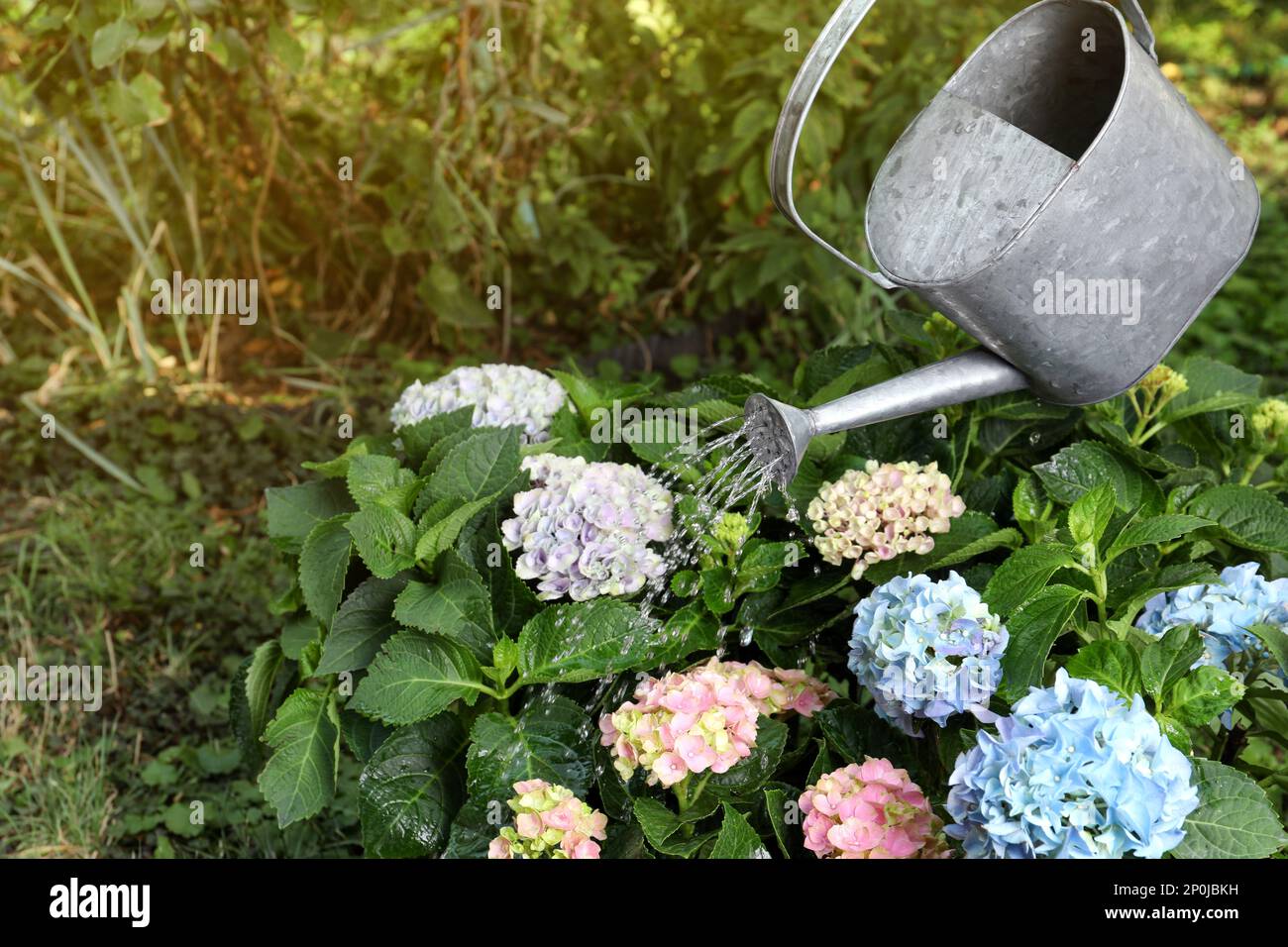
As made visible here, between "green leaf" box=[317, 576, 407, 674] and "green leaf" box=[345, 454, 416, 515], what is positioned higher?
"green leaf" box=[345, 454, 416, 515]

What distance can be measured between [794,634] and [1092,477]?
35 centimetres

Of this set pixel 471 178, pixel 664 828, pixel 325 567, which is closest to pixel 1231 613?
pixel 664 828

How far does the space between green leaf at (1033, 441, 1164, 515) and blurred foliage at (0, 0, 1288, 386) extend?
166 centimetres

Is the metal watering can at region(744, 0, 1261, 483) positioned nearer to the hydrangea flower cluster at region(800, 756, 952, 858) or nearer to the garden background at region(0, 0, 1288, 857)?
the hydrangea flower cluster at region(800, 756, 952, 858)

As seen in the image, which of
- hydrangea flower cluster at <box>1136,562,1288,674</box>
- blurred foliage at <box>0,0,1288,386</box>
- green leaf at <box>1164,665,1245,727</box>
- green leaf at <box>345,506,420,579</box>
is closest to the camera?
green leaf at <box>1164,665,1245,727</box>

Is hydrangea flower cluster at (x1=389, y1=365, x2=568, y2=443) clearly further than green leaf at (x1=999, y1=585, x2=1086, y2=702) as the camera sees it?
Yes

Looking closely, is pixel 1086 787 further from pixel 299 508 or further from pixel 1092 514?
pixel 299 508

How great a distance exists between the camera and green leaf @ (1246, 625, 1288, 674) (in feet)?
3.34

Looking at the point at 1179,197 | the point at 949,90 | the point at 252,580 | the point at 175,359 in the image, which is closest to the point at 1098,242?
the point at 1179,197

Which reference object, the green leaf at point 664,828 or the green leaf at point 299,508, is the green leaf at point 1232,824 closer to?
the green leaf at point 664,828

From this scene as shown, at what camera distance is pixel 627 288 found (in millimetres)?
3221

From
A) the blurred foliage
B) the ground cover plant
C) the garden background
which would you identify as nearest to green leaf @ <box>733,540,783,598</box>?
the ground cover plant

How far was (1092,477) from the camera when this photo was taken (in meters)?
1.27
